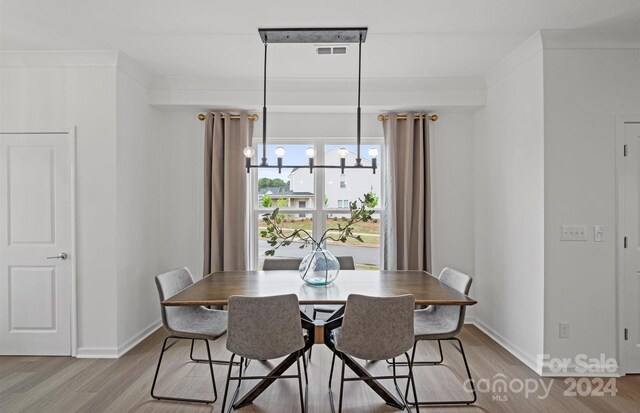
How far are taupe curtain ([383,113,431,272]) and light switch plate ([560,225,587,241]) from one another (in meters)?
1.48

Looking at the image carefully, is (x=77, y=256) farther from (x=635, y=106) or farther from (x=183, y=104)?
(x=635, y=106)

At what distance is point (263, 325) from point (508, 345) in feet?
8.31

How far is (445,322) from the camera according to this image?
2.91m

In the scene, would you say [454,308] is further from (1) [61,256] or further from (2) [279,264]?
(1) [61,256]

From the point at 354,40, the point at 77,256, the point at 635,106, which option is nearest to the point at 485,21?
the point at 354,40

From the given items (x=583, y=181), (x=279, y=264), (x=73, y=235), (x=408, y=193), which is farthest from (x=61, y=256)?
(x=583, y=181)

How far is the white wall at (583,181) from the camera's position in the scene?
305cm

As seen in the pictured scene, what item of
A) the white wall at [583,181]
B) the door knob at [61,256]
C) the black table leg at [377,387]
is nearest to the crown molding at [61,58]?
the door knob at [61,256]

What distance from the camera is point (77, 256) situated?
3.46 metres

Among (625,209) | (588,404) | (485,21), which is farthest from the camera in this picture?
(625,209)

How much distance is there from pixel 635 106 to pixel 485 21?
1.41 m

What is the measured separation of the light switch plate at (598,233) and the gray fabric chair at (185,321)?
2.92 metres

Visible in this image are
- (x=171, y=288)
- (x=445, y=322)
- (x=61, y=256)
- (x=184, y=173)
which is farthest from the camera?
(x=184, y=173)

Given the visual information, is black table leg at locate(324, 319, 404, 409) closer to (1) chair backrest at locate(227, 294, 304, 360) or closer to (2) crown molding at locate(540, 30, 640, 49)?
(1) chair backrest at locate(227, 294, 304, 360)
